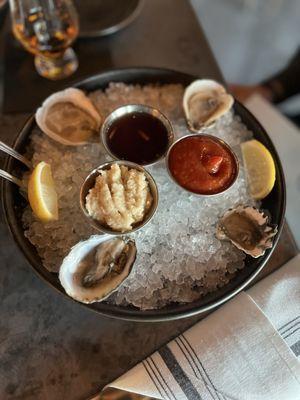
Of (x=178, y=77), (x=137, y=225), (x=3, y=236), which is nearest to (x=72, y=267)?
(x=137, y=225)

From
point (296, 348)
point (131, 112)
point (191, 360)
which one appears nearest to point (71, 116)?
point (131, 112)

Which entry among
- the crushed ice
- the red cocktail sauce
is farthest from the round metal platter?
the red cocktail sauce

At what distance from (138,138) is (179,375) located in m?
0.65

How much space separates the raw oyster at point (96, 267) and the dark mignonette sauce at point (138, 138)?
265 millimetres

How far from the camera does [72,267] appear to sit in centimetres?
115

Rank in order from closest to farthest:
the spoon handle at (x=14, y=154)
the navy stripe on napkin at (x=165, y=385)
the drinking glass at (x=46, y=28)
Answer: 1. the navy stripe on napkin at (x=165, y=385)
2. the spoon handle at (x=14, y=154)
3. the drinking glass at (x=46, y=28)

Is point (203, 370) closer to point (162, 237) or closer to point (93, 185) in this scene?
point (162, 237)

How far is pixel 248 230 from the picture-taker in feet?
4.05

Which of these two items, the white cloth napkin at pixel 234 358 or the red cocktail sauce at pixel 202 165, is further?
the red cocktail sauce at pixel 202 165

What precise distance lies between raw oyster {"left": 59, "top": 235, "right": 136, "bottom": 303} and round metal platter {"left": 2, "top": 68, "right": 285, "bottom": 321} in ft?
0.12

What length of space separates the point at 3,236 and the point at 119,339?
0.44 m

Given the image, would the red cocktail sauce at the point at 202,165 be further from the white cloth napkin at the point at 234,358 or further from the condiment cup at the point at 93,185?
the white cloth napkin at the point at 234,358

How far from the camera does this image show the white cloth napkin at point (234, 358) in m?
1.12

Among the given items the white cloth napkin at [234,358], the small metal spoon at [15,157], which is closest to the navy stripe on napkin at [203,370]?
the white cloth napkin at [234,358]
